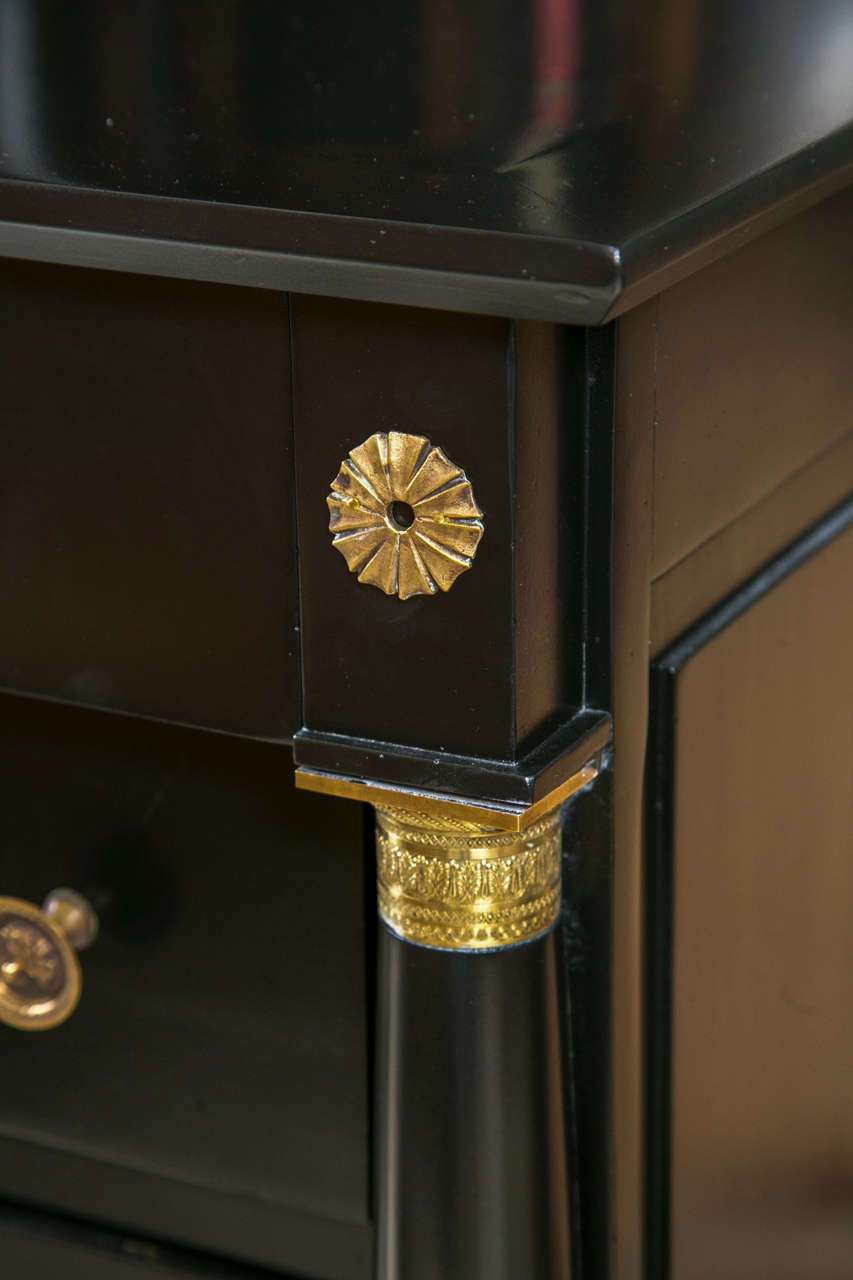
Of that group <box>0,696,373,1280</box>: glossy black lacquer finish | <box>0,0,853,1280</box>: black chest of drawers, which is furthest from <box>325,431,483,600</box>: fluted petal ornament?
<box>0,696,373,1280</box>: glossy black lacquer finish

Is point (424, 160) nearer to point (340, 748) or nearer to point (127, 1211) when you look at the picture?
point (340, 748)

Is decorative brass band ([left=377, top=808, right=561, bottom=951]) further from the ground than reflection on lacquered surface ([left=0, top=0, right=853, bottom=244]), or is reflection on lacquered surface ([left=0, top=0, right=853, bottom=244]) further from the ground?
reflection on lacquered surface ([left=0, top=0, right=853, bottom=244])

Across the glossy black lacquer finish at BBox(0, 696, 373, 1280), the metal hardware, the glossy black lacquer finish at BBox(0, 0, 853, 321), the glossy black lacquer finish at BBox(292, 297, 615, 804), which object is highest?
the glossy black lacquer finish at BBox(0, 0, 853, 321)

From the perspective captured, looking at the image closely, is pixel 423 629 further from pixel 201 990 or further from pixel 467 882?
pixel 201 990

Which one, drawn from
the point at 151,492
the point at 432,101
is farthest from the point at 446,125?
the point at 151,492

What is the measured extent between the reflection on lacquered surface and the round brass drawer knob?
0.28m

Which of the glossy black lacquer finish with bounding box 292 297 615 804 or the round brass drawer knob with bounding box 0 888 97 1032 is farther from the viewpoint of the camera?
the round brass drawer knob with bounding box 0 888 97 1032

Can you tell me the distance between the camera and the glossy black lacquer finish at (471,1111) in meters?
0.67

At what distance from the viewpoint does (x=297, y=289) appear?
591mm

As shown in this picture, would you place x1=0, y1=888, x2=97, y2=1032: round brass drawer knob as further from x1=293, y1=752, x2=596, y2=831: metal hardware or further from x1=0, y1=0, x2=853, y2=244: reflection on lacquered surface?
x1=0, y1=0, x2=853, y2=244: reflection on lacquered surface

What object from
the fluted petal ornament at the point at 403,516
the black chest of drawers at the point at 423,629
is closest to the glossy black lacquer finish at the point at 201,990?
the black chest of drawers at the point at 423,629

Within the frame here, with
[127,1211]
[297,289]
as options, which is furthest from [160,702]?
[127,1211]

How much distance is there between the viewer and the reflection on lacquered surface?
62cm

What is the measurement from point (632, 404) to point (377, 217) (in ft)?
0.33
